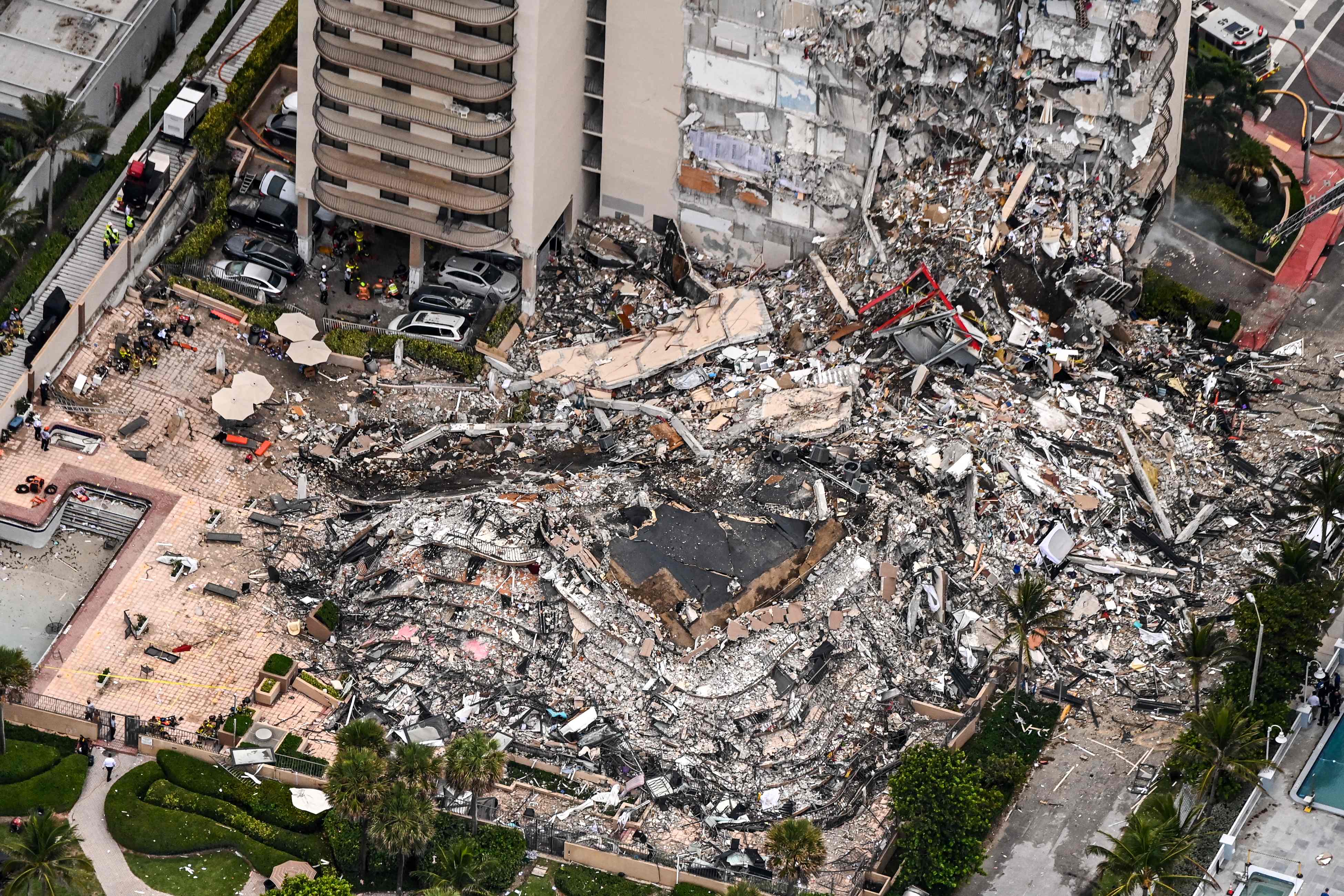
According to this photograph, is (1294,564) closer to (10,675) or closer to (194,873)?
(194,873)

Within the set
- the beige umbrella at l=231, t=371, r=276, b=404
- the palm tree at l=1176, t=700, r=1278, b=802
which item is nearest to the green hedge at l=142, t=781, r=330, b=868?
the beige umbrella at l=231, t=371, r=276, b=404

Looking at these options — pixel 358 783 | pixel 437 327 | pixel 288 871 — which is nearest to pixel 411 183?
pixel 437 327

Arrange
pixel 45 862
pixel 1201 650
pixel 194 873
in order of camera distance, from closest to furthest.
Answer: pixel 45 862
pixel 194 873
pixel 1201 650

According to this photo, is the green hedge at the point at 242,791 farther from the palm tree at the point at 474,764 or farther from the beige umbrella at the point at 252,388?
the beige umbrella at the point at 252,388

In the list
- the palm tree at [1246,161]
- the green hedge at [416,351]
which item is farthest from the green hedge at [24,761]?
the palm tree at [1246,161]

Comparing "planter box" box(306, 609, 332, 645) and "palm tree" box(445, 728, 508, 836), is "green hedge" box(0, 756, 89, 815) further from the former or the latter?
"palm tree" box(445, 728, 508, 836)

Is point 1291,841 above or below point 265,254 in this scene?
above
